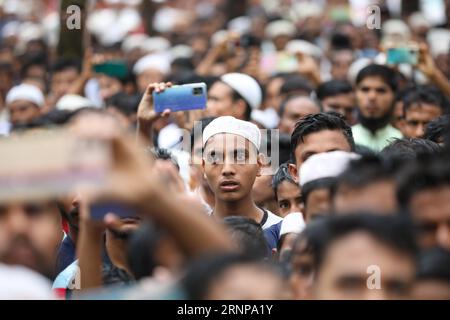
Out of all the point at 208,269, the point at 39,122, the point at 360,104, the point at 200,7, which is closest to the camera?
the point at 208,269

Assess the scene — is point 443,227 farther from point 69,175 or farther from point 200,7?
point 200,7

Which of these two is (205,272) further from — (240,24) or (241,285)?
(240,24)

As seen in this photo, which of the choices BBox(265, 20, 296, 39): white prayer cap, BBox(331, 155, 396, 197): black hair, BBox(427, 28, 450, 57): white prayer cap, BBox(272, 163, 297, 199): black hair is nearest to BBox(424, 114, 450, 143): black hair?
BBox(272, 163, 297, 199): black hair

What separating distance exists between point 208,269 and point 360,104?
6146 millimetres

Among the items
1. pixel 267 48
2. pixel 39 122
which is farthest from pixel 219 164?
pixel 267 48

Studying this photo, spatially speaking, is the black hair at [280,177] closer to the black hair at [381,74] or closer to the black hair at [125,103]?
the black hair at [381,74]

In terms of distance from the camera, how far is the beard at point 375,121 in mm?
9203

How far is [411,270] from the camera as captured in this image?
3896 millimetres

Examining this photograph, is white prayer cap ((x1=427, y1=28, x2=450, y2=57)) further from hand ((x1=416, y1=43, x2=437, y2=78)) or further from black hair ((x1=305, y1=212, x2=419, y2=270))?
black hair ((x1=305, y1=212, x2=419, y2=270))

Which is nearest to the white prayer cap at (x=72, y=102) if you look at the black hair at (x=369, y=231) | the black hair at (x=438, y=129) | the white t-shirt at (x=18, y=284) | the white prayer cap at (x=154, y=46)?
the black hair at (x=438, y=129)

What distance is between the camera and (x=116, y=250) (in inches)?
220

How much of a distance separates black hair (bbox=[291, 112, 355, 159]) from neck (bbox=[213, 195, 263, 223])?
44 cm

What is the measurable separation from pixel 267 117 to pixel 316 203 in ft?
19.2

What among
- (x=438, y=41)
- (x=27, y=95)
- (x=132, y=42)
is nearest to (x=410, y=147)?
(x=27, y=95)
